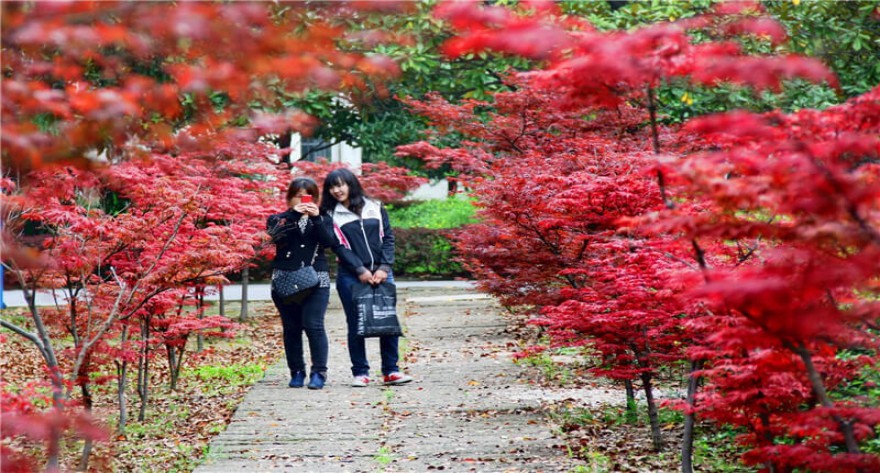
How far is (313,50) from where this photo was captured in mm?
2846

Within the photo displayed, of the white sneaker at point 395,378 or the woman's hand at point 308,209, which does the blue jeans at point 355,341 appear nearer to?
the white sneaker at point 395,378

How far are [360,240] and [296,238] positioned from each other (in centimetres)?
48

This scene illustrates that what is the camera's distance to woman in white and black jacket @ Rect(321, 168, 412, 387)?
7.33 m

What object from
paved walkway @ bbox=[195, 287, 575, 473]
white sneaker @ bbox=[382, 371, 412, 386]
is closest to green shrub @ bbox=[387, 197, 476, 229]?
paved walkway @ bbox=[195, 287, 575, 473]

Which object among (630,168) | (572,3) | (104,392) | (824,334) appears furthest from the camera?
(572,3)

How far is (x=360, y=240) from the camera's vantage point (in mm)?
7375

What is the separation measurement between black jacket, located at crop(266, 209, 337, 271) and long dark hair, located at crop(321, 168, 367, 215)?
0.13 metres

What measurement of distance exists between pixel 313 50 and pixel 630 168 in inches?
128

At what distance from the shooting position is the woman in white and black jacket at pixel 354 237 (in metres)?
7.33

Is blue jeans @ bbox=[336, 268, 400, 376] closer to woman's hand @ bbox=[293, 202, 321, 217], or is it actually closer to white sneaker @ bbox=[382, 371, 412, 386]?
white sneaker @ bbox=[382, 371, 412, 386]

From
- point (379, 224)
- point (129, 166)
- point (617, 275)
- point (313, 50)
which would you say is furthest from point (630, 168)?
point (129, 166)

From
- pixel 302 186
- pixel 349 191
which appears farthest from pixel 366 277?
pixel 302 186

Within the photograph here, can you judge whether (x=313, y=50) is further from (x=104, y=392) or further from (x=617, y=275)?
(x=104, y=392)

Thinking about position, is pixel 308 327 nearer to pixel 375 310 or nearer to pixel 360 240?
pixel 375 310
